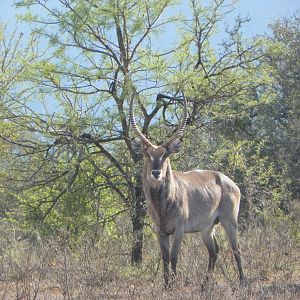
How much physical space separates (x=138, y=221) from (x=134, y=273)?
6.32ft

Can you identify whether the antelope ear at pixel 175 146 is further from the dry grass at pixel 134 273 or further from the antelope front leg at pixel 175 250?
the dry grass at pixel 134 273

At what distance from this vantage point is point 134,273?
38.3 feet

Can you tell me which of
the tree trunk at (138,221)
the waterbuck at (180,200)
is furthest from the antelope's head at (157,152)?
the tree trunk at (138,221)

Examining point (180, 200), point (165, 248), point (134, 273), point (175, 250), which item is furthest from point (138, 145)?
point (134, 273)

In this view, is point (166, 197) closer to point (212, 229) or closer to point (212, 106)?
point (212, 229)

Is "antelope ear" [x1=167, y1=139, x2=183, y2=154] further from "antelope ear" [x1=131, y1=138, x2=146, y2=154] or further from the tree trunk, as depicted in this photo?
the tree trunk

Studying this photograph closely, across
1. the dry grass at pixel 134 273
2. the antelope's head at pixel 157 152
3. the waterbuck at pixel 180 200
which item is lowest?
the dry grass at pixel 134 273

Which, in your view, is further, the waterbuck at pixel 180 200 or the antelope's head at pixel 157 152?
the waterbuck at pixel 180 200

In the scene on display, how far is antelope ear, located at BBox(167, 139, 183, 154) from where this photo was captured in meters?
11.1

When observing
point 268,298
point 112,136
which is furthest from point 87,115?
point 268,298

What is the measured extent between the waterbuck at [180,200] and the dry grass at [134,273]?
1.12ft

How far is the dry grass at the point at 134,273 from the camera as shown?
8.67 meters

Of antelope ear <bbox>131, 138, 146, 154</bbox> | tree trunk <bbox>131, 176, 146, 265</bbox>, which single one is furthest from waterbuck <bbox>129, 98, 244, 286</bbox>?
tree trunk <bbox>131, 176, 146, 265</bbox>

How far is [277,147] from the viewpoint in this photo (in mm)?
24109
